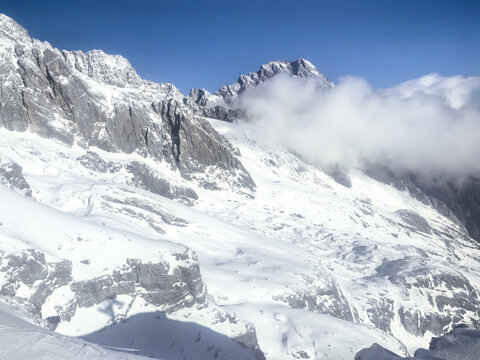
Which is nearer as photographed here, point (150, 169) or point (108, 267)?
point (108, 267)

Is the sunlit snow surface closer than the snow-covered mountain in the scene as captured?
No

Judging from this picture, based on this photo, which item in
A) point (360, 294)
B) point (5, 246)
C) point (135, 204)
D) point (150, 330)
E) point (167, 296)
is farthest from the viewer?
point (360, 294)

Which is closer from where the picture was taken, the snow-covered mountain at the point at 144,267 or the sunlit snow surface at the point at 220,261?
the snow-covered mountain at the point at 144,267

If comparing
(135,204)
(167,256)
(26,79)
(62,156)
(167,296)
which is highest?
(26,79)

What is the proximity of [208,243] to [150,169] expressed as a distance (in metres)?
63.4

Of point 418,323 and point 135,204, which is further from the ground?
point 135,204

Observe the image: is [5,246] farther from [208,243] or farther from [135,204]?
[208,243]

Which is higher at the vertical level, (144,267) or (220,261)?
(220,261)

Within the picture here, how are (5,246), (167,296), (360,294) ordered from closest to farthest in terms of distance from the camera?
→ (5,246) < (167,296) < (360,294)

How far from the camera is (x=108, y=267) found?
7800 centimetres


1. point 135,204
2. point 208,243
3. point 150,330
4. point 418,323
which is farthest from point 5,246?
point 418,323

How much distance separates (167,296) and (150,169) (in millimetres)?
111825

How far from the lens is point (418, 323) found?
159 meters

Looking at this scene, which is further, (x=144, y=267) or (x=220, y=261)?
(x=220, y=261)
